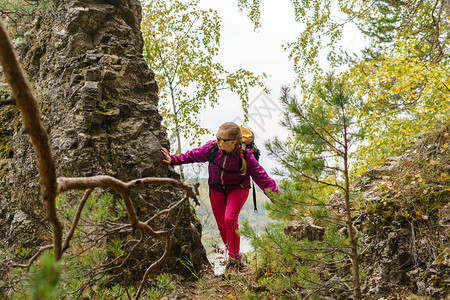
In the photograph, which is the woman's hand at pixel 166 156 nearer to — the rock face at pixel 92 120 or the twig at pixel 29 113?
the rock face at pixel 92 120

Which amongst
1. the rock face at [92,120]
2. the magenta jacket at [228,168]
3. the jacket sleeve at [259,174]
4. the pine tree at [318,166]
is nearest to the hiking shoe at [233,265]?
the rock face at [92,120]

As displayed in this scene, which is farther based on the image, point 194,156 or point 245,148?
point 194,156

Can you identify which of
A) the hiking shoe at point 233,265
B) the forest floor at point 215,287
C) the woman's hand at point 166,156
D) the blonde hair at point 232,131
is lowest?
the forest floor at point 215,287

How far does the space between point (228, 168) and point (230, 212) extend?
0.68m

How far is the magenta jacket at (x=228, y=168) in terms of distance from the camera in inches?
171

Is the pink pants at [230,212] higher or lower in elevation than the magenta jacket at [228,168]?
lower

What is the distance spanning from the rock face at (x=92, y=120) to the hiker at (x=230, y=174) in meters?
0.51

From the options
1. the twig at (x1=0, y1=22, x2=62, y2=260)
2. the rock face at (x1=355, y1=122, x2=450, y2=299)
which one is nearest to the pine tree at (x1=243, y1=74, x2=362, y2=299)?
the rock face at (x1=355, y1=122, x2=450, y2=299)

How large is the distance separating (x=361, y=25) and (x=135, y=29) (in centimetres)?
857

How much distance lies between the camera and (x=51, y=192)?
1.09 m

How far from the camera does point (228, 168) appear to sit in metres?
4.45

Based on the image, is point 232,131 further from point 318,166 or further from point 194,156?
point 318,166

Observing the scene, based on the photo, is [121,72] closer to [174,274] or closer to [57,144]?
[57,144]

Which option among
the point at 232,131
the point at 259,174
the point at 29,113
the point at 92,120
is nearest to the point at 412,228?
the point at 259,174
